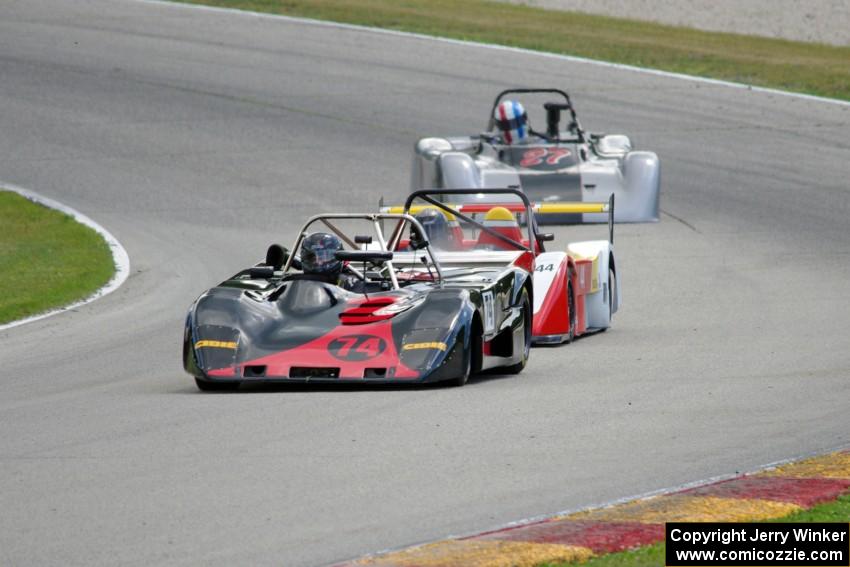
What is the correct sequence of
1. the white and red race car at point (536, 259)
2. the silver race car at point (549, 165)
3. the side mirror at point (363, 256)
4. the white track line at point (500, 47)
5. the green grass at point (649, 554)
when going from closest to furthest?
1. the green grass at point (649, 554)
2. the side mirror at point (363, 256)
3. the white and red race car at point (536, 259)
4. the silver race car at point (549, 165)
5. the white track line at point (500, 47)

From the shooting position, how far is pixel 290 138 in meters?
25.0

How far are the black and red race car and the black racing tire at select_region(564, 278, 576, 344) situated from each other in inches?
57.3

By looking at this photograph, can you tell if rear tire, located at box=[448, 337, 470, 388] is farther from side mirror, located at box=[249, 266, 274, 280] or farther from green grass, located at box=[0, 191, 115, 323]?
green grass, located at box=[0, 191, 115, 323]

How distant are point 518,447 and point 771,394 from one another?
230 centimetres

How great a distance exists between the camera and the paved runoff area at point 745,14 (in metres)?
33.0

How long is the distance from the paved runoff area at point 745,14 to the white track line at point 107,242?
1681cm

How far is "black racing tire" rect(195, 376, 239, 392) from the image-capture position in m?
10.1

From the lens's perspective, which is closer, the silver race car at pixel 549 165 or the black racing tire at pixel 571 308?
the black racing tire at pixel 571 308

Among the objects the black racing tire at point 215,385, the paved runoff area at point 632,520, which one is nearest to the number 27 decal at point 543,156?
the black racing tire at point 215,385

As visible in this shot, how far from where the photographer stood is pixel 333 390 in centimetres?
990

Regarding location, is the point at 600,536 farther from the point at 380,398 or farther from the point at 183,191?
the point at 183,191

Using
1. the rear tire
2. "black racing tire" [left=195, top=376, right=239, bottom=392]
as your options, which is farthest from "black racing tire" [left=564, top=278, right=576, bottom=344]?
"black racing tire" [left=195, top=376, right=239, bottom=392]

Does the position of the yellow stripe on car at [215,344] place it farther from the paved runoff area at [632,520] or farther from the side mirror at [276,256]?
the paved runoff area at [632,520]

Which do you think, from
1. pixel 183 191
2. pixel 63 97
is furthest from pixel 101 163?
pixel 63 97
